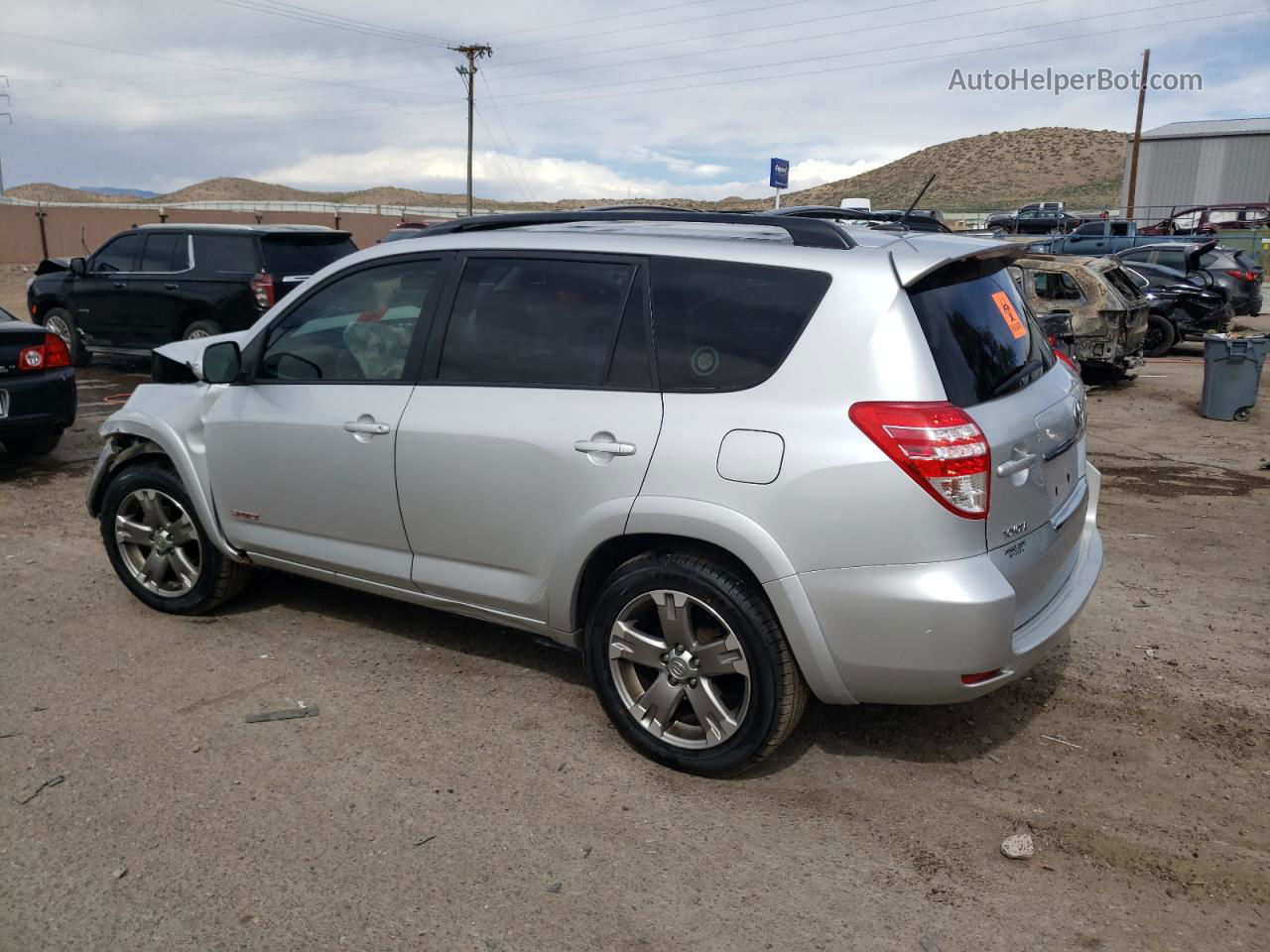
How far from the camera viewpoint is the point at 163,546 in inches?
199

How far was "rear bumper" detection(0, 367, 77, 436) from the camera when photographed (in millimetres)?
7617

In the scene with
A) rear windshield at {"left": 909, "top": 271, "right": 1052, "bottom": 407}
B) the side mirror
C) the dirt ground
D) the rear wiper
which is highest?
rear windshield at {"left": 909, "top": 271, "right": 1052, "bottom": 407}

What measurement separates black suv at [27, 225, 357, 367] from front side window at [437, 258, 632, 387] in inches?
328

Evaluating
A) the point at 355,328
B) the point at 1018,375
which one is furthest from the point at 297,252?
the point at 1018,375

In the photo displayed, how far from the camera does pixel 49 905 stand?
2.98 meters

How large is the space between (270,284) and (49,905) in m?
9.61

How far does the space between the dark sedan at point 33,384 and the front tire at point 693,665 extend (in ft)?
19.2

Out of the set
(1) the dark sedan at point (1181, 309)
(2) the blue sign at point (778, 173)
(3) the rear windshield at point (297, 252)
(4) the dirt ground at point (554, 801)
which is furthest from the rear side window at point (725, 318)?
(2) the blue sign at point (778, 173)

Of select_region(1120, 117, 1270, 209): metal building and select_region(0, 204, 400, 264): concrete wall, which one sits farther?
select_region(1120, 117, 1270, 209): metal building

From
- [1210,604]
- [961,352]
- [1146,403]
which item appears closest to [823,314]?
[961,352]

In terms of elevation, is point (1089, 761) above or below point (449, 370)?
below

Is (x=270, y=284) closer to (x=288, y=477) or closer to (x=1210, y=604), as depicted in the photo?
(x=288, y=477)

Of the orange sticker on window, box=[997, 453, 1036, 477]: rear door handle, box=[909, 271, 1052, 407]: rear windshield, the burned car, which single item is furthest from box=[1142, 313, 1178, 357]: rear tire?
box=[997, 453, 1036, 477]: rear door handle

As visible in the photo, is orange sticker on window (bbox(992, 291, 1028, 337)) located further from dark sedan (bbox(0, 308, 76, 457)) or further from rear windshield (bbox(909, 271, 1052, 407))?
dark sedan (bbox(0, 308, 76, 457))
